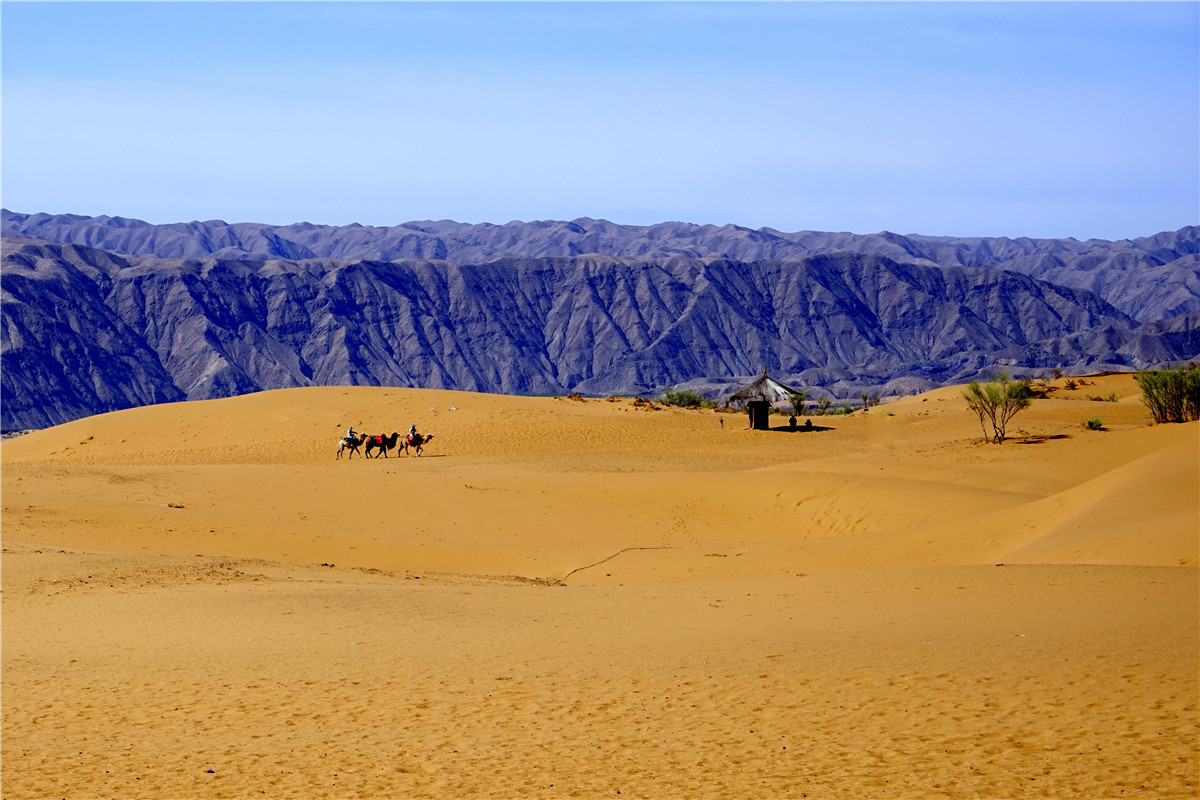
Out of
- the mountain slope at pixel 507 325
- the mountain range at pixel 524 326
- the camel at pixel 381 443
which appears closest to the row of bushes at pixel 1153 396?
the camel at pixel 381 443

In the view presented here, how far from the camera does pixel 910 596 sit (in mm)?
13078


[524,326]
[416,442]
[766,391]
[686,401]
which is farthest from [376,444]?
Result: [524,326]

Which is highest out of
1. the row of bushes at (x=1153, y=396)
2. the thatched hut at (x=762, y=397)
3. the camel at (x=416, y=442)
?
the row of bushes at (x=1153, y=396)

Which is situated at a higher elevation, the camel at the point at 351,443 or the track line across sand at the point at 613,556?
the camel at the point at 351,443

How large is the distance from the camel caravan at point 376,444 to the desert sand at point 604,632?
13.4 ft

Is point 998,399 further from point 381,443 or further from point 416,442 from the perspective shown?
point 381,443

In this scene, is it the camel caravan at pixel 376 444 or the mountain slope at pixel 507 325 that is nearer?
the camel caravan at pixel 376 444

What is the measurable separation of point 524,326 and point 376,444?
107880 millimetres

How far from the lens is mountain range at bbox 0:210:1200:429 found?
10856 cm

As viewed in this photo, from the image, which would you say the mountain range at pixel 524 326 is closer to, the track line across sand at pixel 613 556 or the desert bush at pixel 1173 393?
the desert bush at pixel 1173 393

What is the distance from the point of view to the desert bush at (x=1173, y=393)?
1186 inches

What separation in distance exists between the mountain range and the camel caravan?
70.7 metres

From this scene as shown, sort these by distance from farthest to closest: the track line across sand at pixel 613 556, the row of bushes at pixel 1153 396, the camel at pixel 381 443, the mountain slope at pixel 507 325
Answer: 1. the mountain slope at pixel 507 325
2. the camel at pixel 381 443
3. the row of bushes at pixel 1153 396
4. the track line across sand at pixel 613 556

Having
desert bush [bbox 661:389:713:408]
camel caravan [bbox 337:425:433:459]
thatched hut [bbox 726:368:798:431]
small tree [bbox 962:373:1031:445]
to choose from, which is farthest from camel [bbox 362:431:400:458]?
desert bush [bbox 661:389:713:408]
